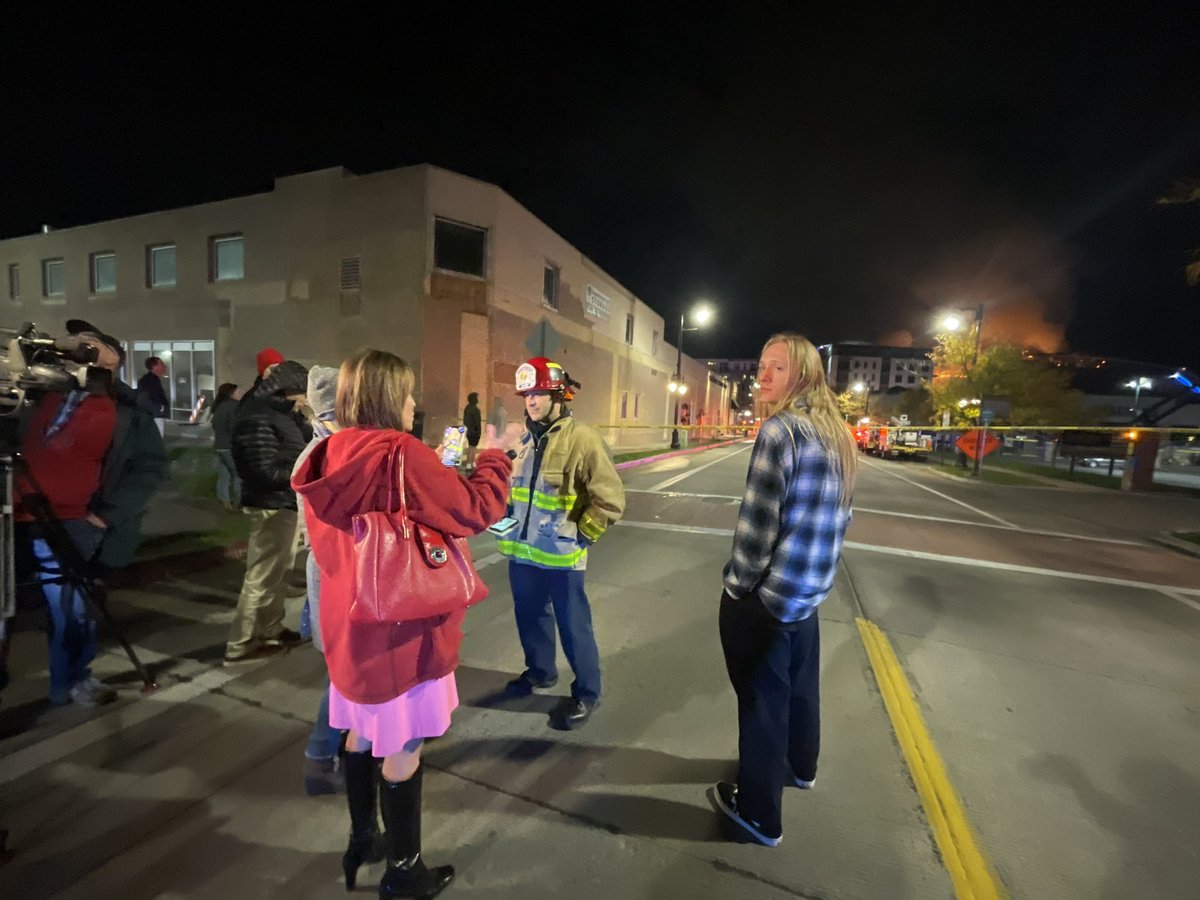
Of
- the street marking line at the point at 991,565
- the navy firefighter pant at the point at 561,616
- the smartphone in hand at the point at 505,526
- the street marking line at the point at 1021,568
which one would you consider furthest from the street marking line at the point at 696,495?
the smartphone in hand at the point at 505,526

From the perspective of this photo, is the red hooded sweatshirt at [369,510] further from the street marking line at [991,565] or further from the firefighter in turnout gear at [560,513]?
the street marking line at [991,565]

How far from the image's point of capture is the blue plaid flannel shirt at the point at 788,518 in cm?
208

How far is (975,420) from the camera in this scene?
26766mm

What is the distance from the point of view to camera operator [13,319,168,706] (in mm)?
2949

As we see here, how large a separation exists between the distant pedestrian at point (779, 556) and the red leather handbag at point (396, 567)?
3.82 feet

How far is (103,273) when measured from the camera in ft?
61.8

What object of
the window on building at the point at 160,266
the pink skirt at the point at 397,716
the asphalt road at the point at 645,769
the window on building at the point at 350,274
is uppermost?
the window on building at the point at 160,266

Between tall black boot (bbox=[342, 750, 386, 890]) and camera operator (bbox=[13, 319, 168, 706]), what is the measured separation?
228 cm

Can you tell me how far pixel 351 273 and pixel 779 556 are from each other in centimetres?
1586

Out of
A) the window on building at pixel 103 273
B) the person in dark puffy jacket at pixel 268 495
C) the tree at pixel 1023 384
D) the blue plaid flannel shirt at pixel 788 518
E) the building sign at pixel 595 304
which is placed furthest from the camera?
the tree at pixel 1023 384

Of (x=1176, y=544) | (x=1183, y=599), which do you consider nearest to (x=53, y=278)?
(x=1183, y=599)

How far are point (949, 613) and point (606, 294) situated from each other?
21.2 metres

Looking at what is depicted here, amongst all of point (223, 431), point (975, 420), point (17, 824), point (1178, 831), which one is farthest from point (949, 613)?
point (975, 420)

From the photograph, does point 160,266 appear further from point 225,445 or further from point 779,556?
point 779,556
